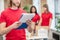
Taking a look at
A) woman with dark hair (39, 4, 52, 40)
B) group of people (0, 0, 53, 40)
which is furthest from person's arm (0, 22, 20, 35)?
woman with dark hair (39, 4, 52, 40)

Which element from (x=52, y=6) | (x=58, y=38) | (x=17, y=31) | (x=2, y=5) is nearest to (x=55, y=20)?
(x=52, y=6)

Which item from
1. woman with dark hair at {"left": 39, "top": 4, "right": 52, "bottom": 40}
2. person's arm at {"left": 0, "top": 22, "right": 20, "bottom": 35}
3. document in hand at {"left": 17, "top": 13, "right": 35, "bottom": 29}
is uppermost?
document in hand at {"left": 17, "top": 13, "right": 35, "bottom": 29}

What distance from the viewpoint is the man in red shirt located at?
1916mm

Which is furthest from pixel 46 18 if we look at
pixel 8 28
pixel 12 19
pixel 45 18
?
pixel 8 28

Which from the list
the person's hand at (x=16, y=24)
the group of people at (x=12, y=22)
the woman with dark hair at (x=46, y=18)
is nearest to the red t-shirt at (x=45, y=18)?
the woman with dark hair at (x=46, y=18)

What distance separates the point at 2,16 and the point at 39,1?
4.83m

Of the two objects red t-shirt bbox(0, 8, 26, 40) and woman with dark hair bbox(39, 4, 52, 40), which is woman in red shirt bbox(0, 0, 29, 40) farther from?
woman with dark hair bbox(39, 4, 52, 40)

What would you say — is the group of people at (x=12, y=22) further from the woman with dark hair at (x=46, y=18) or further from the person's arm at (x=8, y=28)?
the woman with dark hair at (x=46, y=18)

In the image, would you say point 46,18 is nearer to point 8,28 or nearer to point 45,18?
point 45,18

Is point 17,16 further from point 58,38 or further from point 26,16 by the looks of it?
point 58,38

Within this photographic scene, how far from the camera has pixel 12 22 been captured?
1.99 m

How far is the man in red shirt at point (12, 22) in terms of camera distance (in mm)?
1916

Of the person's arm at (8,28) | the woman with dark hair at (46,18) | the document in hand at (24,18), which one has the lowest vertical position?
the woman with dark hair at (46,18)

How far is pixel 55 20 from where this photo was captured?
267 inches
